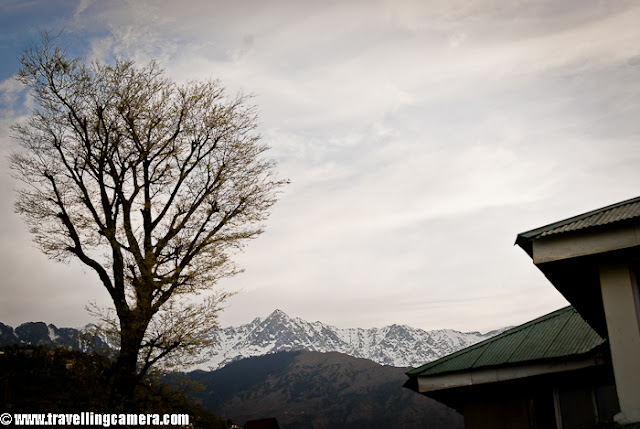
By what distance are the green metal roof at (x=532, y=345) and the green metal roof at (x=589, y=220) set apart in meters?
4.59

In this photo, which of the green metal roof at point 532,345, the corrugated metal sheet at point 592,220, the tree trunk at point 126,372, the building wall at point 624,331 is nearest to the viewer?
the building wall at point 624,331

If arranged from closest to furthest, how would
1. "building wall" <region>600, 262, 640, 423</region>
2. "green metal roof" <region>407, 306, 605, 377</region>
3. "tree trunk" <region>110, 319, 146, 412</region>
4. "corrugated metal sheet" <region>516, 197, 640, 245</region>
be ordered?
"building wall" <region>600, 262, 640, 423</region> < "corrugated metal sheet" <region>516, 197, 640, 245</region> < "green metal roof" <region>407, 306, 605, 377</region> < "tree trunk" <region>110, 319, 146, 412</region>

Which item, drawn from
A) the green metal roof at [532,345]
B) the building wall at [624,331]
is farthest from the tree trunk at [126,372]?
the building wall at [624,331]

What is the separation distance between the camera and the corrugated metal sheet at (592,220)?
8.79 meters

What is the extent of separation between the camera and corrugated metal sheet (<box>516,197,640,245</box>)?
8.79m

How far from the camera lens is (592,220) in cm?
911

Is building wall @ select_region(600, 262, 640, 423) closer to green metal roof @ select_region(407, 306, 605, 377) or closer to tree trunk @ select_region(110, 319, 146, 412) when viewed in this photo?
green metal roof @ select_region(407, 306, 605, 377)

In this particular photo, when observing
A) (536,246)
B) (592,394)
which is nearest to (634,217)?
(536,246)

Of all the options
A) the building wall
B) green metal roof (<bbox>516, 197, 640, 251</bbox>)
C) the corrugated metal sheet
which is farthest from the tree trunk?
the building wall

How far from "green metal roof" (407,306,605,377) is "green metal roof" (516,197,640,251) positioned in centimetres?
459

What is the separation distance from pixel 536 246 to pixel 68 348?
43.4 feet

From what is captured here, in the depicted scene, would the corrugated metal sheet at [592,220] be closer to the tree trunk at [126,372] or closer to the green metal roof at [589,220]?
the green metal roof at [589,220]

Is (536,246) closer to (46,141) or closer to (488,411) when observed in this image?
(488,411)

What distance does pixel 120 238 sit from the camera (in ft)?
56.8
